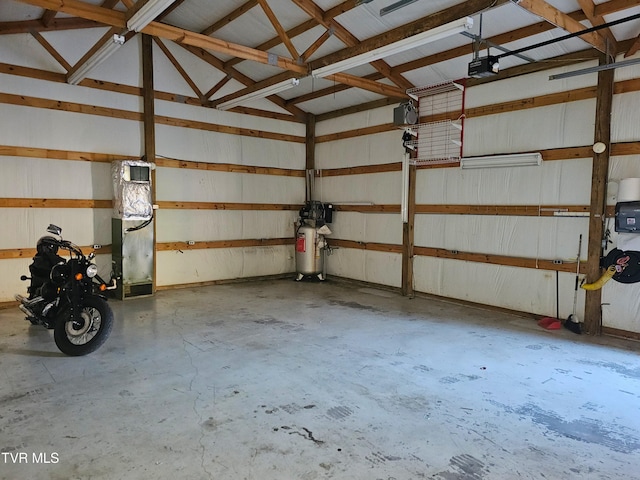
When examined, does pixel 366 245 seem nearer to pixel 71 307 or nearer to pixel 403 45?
pixel 403 45

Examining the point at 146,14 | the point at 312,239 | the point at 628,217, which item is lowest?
the point at 312,239

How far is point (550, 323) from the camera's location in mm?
5066

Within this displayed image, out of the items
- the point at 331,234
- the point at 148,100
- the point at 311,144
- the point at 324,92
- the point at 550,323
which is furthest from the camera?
the point at 311,144

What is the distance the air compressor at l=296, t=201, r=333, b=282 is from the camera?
7.89 m

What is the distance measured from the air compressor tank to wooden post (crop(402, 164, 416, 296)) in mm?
1670

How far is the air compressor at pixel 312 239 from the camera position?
311 inches

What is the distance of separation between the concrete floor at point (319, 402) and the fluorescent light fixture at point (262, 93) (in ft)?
A: 10.2

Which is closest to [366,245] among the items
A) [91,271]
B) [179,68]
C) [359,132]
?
[359,132]

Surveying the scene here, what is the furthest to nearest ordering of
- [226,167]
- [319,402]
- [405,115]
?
1. [226,167]
2. [405,115]
3. [319,402]

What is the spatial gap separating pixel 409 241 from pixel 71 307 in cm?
470

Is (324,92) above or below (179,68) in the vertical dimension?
below

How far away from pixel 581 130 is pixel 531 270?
172 cm

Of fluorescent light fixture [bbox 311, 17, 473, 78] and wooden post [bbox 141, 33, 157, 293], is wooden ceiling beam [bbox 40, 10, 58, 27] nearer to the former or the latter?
wooden post [bbox 141, 33, 157, 293]

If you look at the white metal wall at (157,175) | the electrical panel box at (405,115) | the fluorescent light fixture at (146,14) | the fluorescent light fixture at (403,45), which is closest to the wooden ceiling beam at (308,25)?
the fluorescent light fixture at (403,45)
